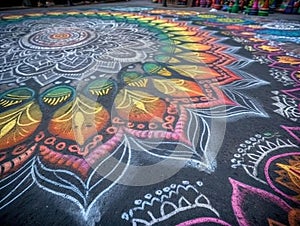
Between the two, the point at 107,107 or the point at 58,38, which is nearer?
the point at 107,107

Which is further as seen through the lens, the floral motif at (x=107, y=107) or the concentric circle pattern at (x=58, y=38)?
the concentric circle pattern at (x=58, y=38)

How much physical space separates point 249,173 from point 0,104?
Result: 4.91ft

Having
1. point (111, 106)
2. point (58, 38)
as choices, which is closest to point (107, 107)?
point (111, 106)

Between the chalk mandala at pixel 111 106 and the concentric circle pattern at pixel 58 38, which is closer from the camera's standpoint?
the chalk mandala at pixel 111 106

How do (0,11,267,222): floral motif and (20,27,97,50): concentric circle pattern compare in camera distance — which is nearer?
(0,11,267,222): floral motif

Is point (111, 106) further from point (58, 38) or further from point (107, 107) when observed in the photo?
point (58, 38)

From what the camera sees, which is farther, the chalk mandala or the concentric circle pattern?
the concentric circle pattern

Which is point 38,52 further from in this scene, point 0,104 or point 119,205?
point 119,205

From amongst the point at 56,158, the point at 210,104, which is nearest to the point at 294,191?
the point at 210,104

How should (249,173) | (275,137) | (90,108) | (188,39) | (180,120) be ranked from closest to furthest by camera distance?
(249,173) → (275,137) → (180,120) → (90,108) → (188,39)

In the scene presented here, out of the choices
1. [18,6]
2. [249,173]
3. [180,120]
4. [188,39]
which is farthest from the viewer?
[18,6]

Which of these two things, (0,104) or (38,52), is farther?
(38,52)

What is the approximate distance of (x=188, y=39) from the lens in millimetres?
2449

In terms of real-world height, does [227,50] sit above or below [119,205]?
above
